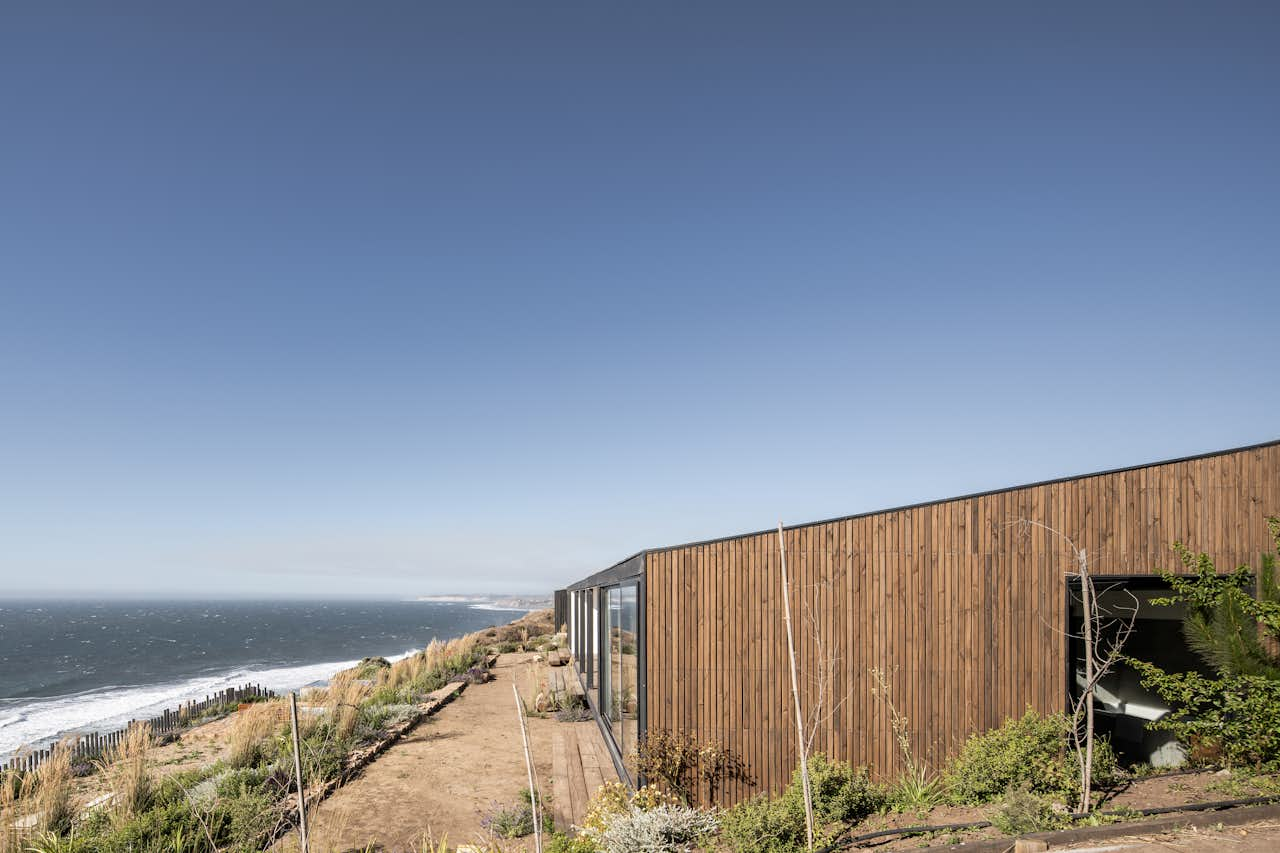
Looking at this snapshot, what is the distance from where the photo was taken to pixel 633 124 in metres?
11.0

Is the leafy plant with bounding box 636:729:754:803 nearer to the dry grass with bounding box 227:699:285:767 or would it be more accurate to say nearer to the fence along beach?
the dry grass with bounding box 227:699:285:767

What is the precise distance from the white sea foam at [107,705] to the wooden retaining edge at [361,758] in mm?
11371

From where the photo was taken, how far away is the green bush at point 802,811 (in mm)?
4727

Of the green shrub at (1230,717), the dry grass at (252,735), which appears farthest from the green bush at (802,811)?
the dry grass at (252,735)

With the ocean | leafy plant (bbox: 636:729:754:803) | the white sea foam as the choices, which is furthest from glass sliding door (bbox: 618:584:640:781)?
the ocean

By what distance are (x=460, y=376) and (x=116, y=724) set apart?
15279 millimetres

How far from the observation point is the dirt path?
234 inches

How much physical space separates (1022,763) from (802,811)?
6.85ft

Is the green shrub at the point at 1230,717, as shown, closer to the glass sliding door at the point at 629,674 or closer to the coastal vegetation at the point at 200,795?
the glass sliding door at the point at 629,674

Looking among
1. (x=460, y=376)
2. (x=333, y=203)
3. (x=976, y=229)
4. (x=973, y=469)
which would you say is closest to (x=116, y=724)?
(x=460, y=376)

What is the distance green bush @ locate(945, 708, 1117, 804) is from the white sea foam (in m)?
20.4

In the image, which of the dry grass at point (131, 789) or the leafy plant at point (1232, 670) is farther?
the dry grass at point (131, 789)

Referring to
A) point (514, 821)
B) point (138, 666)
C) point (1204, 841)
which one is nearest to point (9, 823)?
point (514, 821)

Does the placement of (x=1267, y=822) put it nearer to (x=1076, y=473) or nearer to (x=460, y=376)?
(x=1076, y=473)
